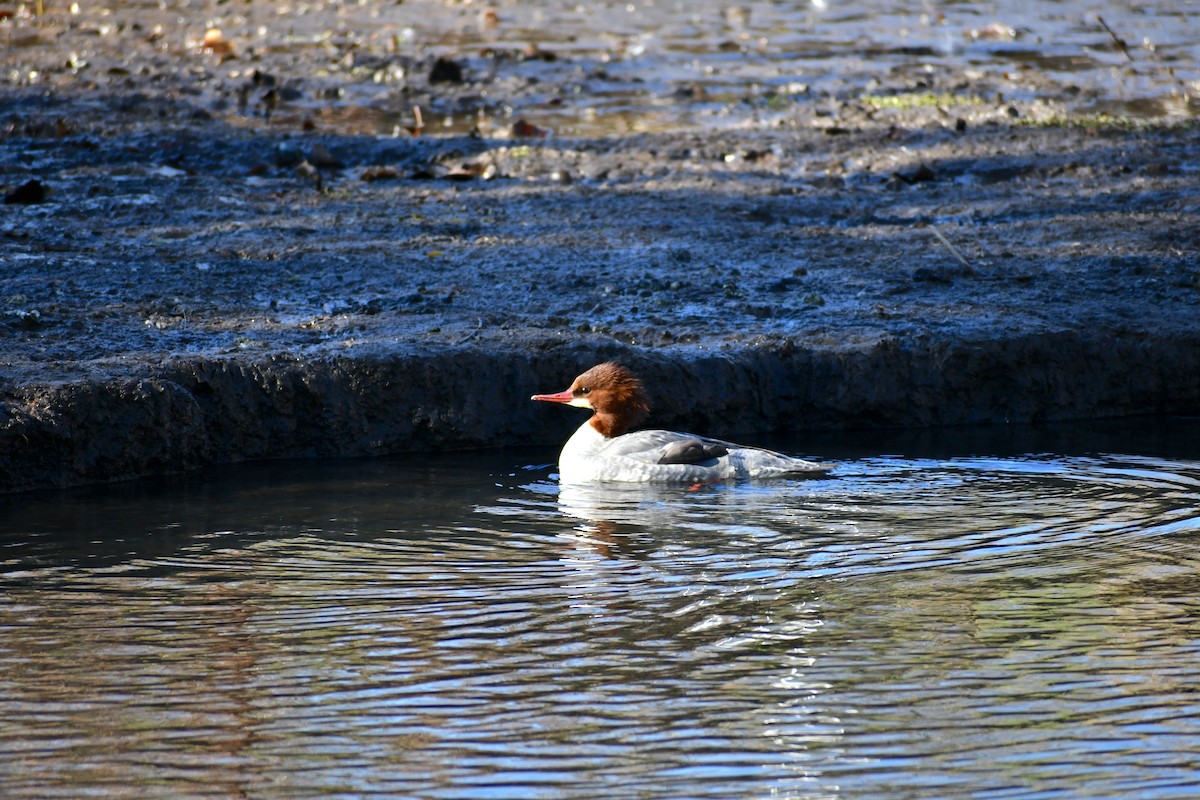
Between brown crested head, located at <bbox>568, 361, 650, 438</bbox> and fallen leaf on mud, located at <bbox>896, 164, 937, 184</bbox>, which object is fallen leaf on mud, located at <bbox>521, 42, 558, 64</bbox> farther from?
brown crested head, located at <bbox>568, 361, 650, 438</bbox>

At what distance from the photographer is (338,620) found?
5.46m

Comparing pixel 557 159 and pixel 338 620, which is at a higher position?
pixel 557 159

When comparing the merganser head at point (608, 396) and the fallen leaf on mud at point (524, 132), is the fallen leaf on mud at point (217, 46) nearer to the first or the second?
the fallen leaf on mud at point (524, 132)

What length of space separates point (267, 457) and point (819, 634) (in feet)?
12.1

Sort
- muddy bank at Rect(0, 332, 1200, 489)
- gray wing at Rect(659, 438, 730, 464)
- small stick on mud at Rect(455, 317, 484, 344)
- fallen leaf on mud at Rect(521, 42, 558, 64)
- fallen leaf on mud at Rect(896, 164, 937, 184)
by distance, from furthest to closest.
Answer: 1. fallen leaf on mud at Rect(521, 42, 558, 64)
2. fallen leaf on mud at Rect(896, 164, 937, 184)
3. small stick on mud at Rect(455, 317, 484, 344)
4. gray wing at Rect(659, 438, 730, 464)
5. muddy bank at Rect(0, 332, 1200, 489)

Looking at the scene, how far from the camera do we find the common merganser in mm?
7680

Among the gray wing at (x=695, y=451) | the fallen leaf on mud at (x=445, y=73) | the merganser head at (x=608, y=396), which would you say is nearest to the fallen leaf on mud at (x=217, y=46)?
the fallen leaf on mud at (x=445, y=73)

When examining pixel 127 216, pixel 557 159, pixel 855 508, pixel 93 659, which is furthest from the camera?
pixel 557 159

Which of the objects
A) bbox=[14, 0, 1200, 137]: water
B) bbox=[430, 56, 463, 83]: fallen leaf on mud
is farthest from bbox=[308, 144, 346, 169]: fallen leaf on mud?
bbox=[430, 56, 463, 83]: fallen leaf on mud

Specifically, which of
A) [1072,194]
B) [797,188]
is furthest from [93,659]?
[1072,194]

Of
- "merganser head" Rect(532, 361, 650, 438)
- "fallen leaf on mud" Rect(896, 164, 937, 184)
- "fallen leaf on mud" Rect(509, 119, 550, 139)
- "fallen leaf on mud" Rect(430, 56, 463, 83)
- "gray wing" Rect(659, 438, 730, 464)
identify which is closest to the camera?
"gray wing" Rect(659, 438, 730, 464)

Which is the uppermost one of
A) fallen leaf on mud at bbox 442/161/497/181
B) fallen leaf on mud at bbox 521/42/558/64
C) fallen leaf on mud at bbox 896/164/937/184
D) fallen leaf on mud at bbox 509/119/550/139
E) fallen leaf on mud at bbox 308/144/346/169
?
fallen leaf on mud at bbox 521/42/558/64

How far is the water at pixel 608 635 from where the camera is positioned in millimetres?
4238

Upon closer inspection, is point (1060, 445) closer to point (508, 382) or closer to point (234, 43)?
point (508, 382)
